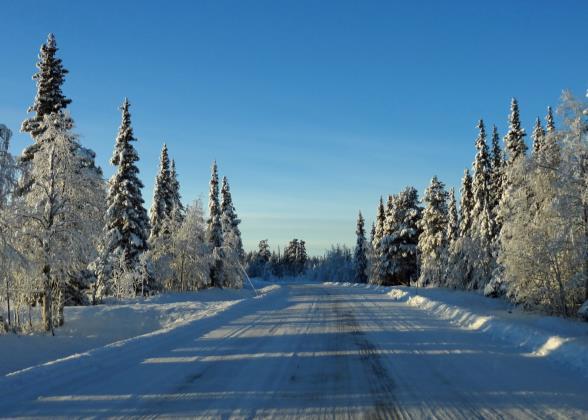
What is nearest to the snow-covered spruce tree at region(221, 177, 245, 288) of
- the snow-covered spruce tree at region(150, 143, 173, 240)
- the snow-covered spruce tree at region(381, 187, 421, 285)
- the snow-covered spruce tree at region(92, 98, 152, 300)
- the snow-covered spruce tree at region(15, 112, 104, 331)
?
the snow-covered spruce tree at region(150, 143, 173, 240)

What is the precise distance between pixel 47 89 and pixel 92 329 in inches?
553

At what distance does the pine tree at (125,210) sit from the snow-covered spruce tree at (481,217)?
92.1 feet

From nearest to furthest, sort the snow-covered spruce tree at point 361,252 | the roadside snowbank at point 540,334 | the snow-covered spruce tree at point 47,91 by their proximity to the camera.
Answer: the roadside snowbank at point 540,334, the snow-covered spruce tree at point 47,91, the snow-covered spruce tree at point 361,252

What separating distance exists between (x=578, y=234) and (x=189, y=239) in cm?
3619

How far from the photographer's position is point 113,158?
130ft

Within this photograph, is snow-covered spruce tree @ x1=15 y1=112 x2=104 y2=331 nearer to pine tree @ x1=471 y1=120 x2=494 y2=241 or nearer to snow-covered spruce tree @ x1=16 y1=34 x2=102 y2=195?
snow-covered spruce tree @ x1=16 y1=34 x2=102 y2=195

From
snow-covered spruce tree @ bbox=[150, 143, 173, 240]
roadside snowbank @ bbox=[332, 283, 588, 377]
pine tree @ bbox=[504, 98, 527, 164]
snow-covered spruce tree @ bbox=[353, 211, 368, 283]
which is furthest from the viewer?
snow-covered spruce tree @ bbox=[353, 211, 368, 283]

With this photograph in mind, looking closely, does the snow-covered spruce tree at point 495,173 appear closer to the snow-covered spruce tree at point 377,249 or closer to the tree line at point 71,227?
the snow-covered spruce tree at point 377,249

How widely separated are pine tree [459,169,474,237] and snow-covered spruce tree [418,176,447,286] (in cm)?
453

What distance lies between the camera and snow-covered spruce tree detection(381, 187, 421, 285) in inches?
2559

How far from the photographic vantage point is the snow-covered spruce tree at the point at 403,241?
65000 mm

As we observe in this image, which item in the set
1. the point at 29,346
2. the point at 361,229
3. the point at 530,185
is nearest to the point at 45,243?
the point at 29,346

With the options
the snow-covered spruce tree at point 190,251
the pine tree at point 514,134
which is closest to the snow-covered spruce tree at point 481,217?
the pine tree at point 514,134

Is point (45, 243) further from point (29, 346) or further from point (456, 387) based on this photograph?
point (456, 387)
